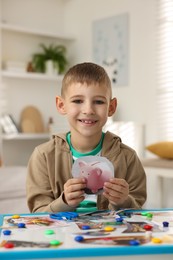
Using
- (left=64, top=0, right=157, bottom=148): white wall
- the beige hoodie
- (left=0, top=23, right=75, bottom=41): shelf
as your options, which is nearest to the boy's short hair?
the beige hoodie

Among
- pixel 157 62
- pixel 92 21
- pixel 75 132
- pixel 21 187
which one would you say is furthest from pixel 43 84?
pixel 75 132

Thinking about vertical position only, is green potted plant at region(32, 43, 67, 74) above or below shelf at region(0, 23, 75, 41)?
below

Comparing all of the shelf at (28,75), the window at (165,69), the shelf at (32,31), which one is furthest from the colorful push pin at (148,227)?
the shelf at (32,31)

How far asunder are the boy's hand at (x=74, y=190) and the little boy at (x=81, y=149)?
→ 0.04 m

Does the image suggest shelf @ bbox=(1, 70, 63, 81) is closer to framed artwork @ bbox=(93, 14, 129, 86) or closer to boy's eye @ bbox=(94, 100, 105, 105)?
framed artwork @ bbox=(93, 14, 129, 86)

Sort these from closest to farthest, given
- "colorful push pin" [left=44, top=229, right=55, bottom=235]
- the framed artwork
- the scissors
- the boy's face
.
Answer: "colorful push pin" [left=44, top=229, right=55, bottom=235]
the scissors
the boy's face
the framed artwork

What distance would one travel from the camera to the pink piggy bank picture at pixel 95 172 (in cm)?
110

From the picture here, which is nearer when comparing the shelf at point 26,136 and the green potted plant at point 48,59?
the shelf at point 26,136

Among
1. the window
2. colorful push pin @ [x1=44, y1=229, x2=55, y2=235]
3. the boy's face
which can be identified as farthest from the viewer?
the window

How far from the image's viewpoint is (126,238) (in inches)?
32.9

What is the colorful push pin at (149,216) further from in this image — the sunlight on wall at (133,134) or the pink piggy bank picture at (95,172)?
the sunlight on wall at (133,134)

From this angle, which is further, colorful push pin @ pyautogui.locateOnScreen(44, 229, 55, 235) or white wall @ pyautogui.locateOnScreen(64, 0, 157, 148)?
white wall @ pyautogui.locateOnScreen(64, 0, 157, 148)

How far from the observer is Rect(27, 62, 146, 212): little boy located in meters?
1.28

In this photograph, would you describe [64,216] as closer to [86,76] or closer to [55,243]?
[55,243]
